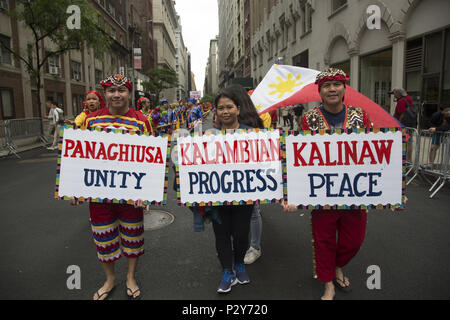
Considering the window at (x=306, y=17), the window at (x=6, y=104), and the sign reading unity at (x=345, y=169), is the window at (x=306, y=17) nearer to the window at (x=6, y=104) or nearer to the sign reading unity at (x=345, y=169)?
the window at (x=6, y=104)

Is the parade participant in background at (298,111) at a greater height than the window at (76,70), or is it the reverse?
the window at (76,70)

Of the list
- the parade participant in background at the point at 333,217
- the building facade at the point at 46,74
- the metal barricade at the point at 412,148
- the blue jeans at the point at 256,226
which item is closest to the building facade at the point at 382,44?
the metal barricade at the point at 412,148

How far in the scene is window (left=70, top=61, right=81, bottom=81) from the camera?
95.1 ft

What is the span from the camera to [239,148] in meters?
2.84

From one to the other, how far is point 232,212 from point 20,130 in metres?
14.6

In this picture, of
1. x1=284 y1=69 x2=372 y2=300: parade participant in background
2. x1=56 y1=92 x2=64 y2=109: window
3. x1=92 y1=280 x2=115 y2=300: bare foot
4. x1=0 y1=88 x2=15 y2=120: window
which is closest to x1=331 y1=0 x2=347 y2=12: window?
x1=284 y1=69 x2=372 y2=300: parade participant in background

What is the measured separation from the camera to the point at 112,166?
2.85m

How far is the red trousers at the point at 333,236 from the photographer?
2812mm

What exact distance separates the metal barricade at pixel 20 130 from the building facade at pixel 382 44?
12.0 m

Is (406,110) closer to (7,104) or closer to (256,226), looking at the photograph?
(256,226)

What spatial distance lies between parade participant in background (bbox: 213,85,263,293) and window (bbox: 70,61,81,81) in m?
30.1

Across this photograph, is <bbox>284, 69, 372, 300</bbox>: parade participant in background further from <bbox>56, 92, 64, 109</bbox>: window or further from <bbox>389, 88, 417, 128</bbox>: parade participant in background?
<bbox>56, 92, 64, 109</bbox>: window

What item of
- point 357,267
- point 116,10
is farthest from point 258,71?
point 357,267
